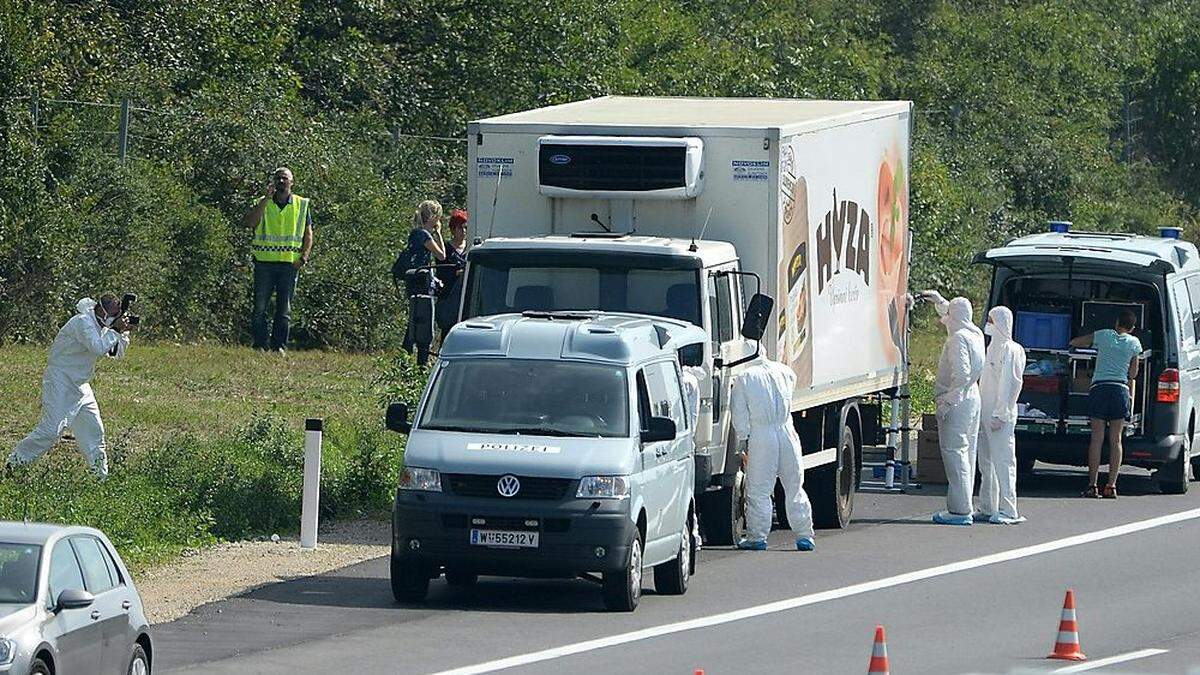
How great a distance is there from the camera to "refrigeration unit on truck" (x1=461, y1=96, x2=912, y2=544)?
19266 mm

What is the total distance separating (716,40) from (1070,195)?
10874 millimetres

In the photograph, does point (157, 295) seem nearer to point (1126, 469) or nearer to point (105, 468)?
point (105, 468)

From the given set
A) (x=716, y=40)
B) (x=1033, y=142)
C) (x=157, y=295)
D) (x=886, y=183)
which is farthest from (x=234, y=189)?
(x=1033, y=142)

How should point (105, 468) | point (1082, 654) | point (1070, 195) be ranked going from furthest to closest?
point (1070, 195) → point (105, 468) → point (1082, 654)

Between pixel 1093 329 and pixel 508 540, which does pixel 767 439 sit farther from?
pixel 1093 329

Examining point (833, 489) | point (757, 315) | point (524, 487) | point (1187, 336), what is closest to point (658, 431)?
point (524, 487)

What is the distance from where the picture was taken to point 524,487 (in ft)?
54.7

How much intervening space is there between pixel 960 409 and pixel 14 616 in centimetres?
1187

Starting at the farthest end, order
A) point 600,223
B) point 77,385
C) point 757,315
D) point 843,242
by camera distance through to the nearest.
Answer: point 843,242
point 77,385
point 600,223
point 757,315

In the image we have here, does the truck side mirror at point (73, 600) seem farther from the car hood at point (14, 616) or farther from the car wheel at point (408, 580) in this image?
the car wheel at point (408, 580)

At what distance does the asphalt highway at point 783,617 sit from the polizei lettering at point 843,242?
7.54ft

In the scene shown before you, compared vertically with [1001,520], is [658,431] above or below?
above

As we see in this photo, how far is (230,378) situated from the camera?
27.3 meters

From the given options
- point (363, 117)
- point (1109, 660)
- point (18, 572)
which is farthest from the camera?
point (363, 117)
